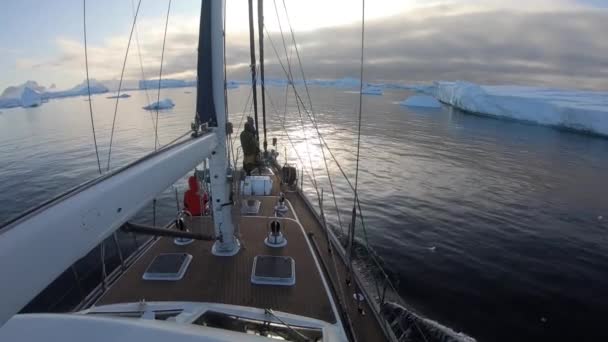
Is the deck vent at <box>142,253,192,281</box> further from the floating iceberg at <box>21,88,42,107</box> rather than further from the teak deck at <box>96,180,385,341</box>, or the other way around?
the floating iceberg at <box>21,88,42,107</box>

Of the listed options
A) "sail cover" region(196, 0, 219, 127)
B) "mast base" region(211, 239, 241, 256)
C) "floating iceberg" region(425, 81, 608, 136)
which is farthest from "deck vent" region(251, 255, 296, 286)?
"floating iceberg" region(425, 81, 608, 136)

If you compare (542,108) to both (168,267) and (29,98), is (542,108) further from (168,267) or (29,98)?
(29,98)

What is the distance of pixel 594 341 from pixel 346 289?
22.0 ft

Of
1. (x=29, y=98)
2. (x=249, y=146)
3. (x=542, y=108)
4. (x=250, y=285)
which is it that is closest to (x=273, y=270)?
(x=250, y=285)

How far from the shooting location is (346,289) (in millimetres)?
5652

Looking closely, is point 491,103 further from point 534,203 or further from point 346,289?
point 346,289

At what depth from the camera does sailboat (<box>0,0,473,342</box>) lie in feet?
4.76

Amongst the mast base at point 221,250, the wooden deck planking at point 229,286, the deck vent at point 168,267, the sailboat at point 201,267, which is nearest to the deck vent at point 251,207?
the sailboat at point 201,267

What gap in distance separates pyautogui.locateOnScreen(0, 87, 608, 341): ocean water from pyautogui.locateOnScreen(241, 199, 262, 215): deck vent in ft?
16.4

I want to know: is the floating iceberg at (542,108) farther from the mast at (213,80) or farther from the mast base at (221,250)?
the mast at (213,80)

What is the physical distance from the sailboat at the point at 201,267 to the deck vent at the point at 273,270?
0.06 feet

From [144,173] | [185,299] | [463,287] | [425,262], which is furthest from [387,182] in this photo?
[144,173]

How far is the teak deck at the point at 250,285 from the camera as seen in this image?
4711mm

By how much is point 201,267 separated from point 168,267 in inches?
21.0
